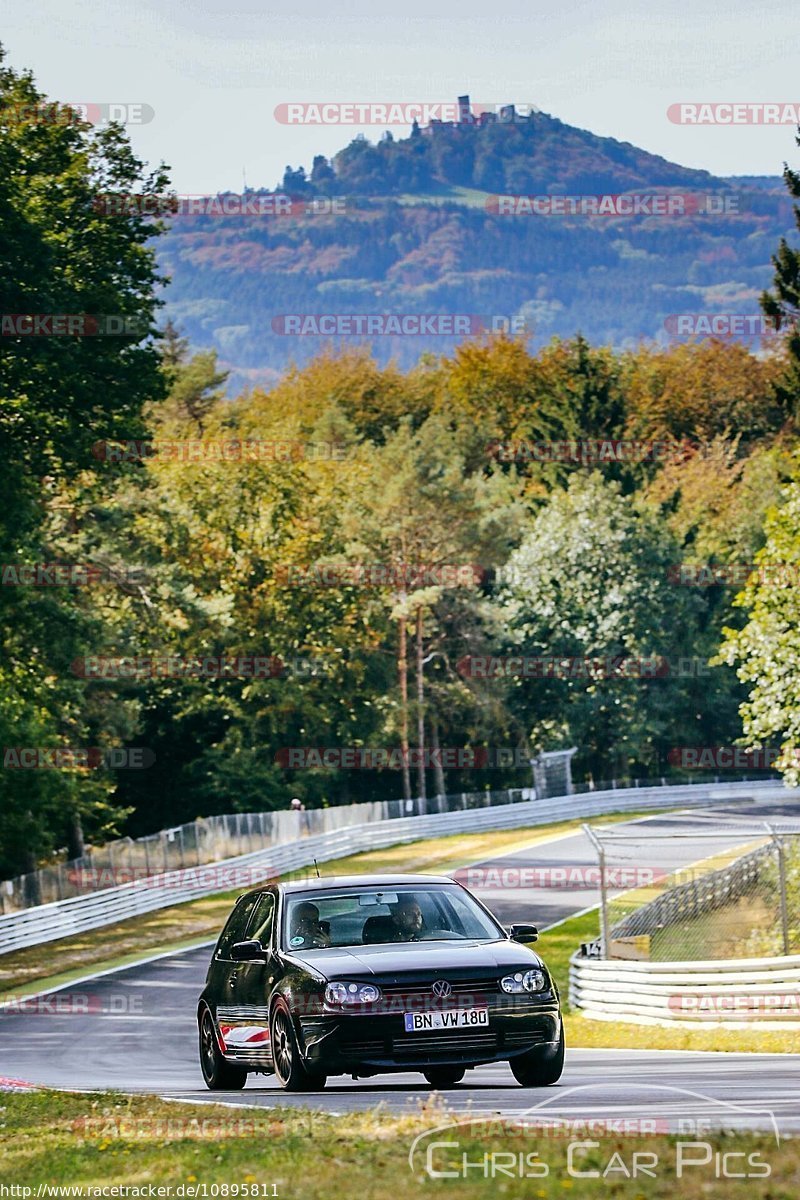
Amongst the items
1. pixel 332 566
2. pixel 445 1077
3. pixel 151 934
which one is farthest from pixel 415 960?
pixel 332 566

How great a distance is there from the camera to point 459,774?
7769cm

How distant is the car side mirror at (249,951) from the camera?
520 inches

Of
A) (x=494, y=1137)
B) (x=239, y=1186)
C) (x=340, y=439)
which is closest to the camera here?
(x=239, y=1186)

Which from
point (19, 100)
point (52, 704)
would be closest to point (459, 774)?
point (52, 704)

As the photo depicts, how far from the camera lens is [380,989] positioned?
38.9 ft

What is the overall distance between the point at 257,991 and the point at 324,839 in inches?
1638

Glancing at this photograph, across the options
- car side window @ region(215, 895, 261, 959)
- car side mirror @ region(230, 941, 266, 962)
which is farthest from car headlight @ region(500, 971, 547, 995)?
Result: car side window @ region(215, 895, 261, 959)

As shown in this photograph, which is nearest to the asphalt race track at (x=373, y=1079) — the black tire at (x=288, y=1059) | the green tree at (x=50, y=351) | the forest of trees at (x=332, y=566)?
the black tire at (x=288, y=1059)

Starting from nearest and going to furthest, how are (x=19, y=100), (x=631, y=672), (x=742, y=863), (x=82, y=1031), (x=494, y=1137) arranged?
(x=494, y=1137)
(x=82, y=1031)
(x=742, y=863)
(x=19, y=100)
(x=631, y=672)

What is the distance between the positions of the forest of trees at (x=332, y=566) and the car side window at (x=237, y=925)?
2073cm

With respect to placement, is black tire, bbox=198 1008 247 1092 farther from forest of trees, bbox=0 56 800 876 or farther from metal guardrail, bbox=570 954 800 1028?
forest of trees, bbox=0 56 800 876

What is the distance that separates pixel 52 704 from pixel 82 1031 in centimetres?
2101

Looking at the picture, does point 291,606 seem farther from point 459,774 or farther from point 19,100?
point 19,100

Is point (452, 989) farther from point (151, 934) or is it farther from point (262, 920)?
point (151, 934)
